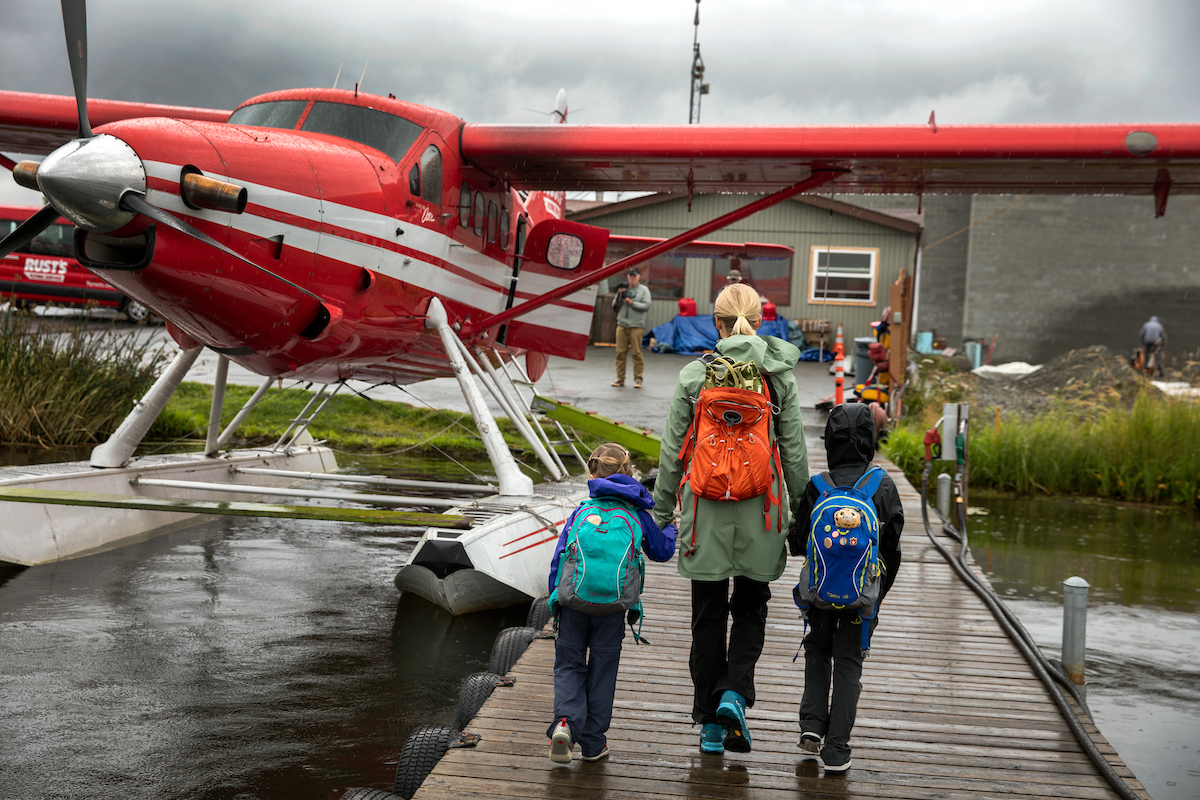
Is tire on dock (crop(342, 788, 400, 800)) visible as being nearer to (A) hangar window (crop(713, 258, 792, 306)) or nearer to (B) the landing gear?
(A) hangar window (crop(713, 258, 792, 306))

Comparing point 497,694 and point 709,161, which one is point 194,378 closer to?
point 709,161

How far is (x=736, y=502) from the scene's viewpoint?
→ 317cm

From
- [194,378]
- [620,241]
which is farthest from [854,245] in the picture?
[194,378]

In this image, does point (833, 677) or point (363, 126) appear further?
point (363, 126)

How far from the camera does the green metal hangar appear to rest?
23734 mm

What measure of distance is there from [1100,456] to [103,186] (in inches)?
478

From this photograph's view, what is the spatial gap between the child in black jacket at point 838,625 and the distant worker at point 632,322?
12770mm

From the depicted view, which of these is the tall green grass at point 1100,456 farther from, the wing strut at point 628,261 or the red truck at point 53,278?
the red truck at point 53,278

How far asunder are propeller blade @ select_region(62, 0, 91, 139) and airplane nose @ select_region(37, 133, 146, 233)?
2.59 ft

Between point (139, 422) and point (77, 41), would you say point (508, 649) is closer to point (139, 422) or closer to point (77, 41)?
point (77, 41)

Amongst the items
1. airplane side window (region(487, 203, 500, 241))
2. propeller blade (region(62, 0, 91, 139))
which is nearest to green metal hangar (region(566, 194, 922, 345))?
airplane side window (region(487, 203, 500, 241))

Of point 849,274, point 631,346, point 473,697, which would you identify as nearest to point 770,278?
point 849,274

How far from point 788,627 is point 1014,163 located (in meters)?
4.58

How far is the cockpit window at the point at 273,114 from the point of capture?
21.2ft
